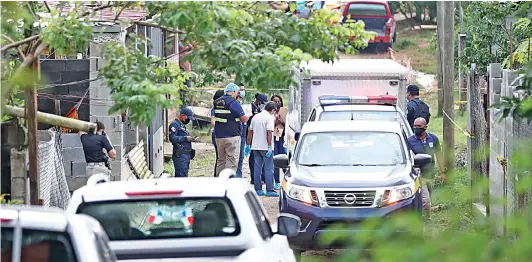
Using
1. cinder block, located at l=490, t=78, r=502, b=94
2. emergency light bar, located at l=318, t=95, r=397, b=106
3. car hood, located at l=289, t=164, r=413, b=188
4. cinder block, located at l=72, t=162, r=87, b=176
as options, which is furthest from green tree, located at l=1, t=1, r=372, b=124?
emergency light bar, located at l=318, t=95, r=397, b=106

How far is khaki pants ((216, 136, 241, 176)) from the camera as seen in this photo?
17.6m

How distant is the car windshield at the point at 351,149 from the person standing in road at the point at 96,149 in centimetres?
291

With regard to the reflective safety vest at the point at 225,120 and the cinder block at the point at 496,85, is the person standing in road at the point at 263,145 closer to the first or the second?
the reflective safety vest at the point at 225,120

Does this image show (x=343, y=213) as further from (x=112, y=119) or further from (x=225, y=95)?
(x=225, y=95)

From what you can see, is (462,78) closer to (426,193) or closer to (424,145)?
(424,145)

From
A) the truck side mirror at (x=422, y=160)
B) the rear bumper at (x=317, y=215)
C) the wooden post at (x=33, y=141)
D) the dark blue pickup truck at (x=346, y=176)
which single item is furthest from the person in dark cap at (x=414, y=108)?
the wooden post at (x=33, y=141)

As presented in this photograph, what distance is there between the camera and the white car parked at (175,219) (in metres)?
6.77

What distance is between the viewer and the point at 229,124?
17562mm

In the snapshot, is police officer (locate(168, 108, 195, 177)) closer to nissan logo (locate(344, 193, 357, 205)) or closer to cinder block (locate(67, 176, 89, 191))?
cinder block (locate(67, 176, 89, 191))

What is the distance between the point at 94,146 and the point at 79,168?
1.55 feet

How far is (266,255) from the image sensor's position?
6.86 meters

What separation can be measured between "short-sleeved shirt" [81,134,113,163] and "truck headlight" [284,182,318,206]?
10.8 feet

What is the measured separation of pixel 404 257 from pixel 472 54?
1885 cm

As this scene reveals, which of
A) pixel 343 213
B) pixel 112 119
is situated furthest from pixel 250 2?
pixel 112 119
